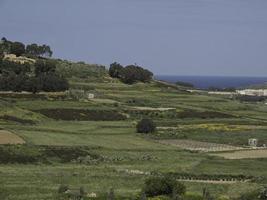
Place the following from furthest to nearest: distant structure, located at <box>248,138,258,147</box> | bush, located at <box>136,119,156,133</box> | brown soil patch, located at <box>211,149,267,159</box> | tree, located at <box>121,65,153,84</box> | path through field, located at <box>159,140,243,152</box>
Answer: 1. tree, located at <box>121,65,153,84</box>
2. bush, located at <box>136,119,156,133</box>
3. distant structure, located at <box>248,138,258,147</box>
4. path through field, located at <box>159,140,243,152</box>
5. brown soil patch, located at <box>211,149,267,159</box>

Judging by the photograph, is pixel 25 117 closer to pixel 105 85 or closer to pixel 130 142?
pixel 130 142

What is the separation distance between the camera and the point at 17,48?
184m

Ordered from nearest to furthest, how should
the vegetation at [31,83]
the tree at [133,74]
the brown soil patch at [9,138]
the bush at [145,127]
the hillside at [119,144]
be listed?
the hillside at [119,144] < the brown soil patch at [9,138] < the bush at [145,127] < the vegetation at [31,83] < the tree at [133,74]

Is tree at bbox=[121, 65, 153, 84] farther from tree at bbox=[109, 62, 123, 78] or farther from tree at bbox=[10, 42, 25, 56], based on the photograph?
tree at bbox=[10, 42, 25, 56]

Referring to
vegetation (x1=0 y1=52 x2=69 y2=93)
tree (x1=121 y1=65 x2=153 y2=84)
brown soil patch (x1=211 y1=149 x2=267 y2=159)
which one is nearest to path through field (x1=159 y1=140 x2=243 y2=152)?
brown soil patch (x1=211 y1=149 x2=267 y2=159)

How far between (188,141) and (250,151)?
38.4 feet

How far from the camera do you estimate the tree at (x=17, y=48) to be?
183625mm

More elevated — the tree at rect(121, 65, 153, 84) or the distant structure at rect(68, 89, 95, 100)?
the tree at rect(121, 65, 153, 84)

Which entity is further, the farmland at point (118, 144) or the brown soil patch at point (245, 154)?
the brown soil patch at point (245, 154)

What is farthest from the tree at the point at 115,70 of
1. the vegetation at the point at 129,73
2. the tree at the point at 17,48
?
the tree at the point at 17,48

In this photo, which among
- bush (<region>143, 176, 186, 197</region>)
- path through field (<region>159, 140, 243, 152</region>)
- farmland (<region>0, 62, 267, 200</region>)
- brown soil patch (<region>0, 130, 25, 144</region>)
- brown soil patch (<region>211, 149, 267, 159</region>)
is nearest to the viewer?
bush (<region>143, 176, 186, 197</region>)

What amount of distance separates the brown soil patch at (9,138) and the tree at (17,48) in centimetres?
10904

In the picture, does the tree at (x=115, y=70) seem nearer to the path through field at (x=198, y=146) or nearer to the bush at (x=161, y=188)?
the path through field at (x=198, y=146)

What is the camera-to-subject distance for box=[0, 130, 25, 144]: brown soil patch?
69000mm
